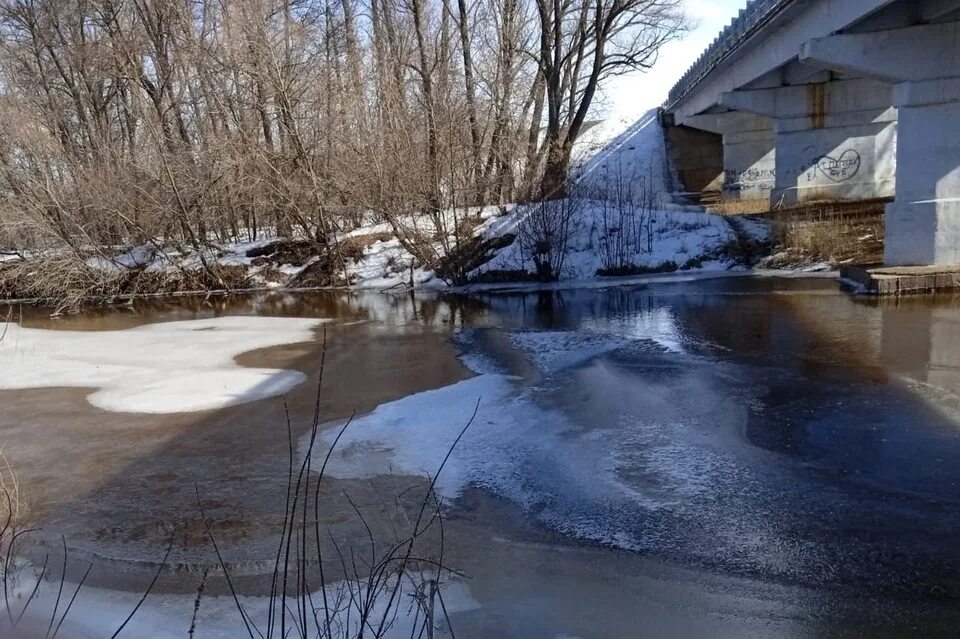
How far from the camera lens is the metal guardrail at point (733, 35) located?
19500mm

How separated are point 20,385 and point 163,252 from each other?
564 inches

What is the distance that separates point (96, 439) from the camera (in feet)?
26.6

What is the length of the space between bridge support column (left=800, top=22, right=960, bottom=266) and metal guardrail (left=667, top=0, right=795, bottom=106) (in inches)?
137

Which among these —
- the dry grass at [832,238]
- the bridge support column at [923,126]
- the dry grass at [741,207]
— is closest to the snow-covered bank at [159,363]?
the bridge support column at [923,126]

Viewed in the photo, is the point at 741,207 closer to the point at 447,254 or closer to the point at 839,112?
the point at 839,112

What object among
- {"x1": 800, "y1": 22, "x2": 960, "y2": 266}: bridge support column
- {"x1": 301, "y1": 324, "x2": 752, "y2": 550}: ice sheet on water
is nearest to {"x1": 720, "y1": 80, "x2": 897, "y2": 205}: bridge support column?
{"x1": 800, "y1": 22, "x2": 960, "y2": 266}: bridge support column

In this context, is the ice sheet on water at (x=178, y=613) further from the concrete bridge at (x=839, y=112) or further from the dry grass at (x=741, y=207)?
the dry grass at (x=741, y=207)

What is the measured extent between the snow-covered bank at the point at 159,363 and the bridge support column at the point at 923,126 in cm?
1180

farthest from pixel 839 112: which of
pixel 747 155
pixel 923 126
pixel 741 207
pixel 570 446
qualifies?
pixel 570 446

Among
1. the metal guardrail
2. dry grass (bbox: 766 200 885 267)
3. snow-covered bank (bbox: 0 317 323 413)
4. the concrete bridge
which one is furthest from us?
the metal guardrail

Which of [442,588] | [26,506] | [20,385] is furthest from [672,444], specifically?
[20,385]

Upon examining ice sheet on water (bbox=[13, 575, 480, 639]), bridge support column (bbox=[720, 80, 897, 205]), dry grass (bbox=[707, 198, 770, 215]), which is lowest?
ice sheet on water (bbox=[13, 575, 480, 639])

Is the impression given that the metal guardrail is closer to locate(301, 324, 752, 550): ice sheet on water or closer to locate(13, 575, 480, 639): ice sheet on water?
locate(301, 324, 752, 550): ice sheet on water

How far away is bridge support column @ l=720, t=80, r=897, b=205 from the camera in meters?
24.1
